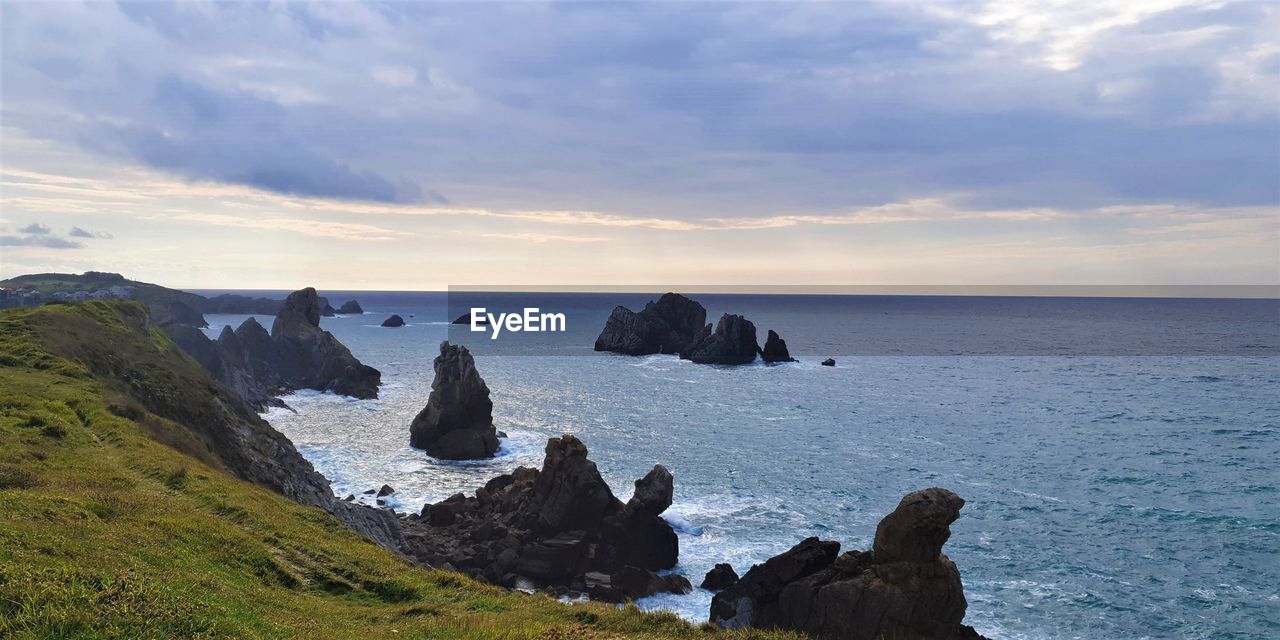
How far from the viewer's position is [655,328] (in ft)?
578

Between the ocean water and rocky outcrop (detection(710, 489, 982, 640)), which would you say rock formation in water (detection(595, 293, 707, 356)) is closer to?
the ocean water

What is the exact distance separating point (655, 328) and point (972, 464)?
116 meters

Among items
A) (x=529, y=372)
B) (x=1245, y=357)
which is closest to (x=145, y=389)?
(x=529, y=372)

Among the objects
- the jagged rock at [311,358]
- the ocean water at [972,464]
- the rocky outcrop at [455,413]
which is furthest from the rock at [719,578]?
the jagged rock at [311,358]

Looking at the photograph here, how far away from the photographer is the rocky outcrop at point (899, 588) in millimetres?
26266

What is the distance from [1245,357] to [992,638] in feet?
559

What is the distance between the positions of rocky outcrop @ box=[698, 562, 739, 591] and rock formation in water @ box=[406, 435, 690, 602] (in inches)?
48.5

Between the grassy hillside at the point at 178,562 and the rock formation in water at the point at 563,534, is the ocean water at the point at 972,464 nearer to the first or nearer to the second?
the rock formation in water at the point at 563,534

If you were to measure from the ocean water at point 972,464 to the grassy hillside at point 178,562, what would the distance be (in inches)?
712

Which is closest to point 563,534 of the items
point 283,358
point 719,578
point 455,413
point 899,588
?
point 719,578

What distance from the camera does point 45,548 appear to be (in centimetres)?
1569

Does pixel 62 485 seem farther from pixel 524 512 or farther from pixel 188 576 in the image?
pixel 524 512

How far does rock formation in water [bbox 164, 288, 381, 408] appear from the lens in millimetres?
92938

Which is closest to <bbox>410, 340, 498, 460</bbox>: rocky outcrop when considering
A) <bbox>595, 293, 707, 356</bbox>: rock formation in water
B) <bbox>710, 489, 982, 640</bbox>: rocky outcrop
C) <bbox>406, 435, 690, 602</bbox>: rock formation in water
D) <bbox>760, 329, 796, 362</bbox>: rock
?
<bbox>406, 435, 690, 602</bbox>: rock formation in water
